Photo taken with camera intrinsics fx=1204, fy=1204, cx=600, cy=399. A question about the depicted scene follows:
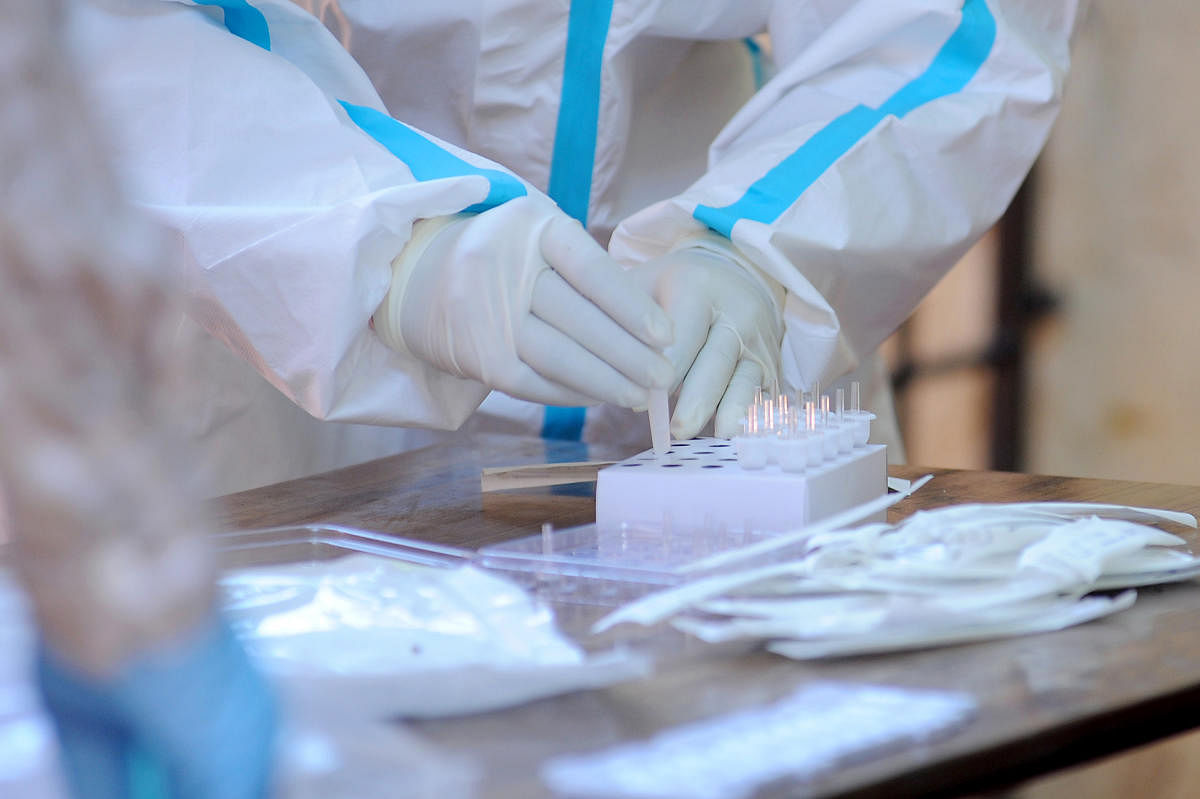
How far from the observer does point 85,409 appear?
254 mm

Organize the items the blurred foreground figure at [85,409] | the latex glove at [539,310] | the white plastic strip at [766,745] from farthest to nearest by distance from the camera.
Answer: the latex glove at [539,310] → the white plastic strip at [766,745] → the blurred foreground figure at [85,409]

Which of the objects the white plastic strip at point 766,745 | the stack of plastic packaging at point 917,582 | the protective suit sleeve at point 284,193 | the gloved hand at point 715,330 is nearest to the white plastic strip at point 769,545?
the stack of plastic packaging at point 917,582

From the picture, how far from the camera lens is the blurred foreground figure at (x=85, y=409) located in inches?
9.9

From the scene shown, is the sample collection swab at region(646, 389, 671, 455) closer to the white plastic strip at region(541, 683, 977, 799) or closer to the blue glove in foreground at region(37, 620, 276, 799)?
the white plastic strip at region(541, 683, 977, 799)

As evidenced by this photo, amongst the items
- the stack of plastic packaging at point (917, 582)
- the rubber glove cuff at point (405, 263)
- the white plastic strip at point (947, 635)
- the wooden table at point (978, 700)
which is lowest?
the wooden table at point (978, 700)

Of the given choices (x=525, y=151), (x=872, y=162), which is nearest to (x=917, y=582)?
(x=872, y=162)

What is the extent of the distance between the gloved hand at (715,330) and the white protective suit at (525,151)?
0.09 feet

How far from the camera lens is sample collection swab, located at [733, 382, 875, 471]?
0.75 m

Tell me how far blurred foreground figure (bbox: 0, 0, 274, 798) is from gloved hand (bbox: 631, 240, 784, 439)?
0.66 metres

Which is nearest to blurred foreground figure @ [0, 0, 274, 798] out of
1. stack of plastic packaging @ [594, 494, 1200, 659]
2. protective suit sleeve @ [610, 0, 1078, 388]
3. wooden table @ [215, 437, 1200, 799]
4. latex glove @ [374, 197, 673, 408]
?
wooden table @ [215, 437, 1200, 799]

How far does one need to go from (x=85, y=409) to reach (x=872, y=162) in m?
1.00

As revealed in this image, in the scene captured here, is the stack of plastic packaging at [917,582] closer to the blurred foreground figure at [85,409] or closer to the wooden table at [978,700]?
the wooden table at [978,700]

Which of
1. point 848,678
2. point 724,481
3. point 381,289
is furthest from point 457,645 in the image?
point 381,289

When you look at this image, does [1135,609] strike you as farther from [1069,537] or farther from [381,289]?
[381,289]
